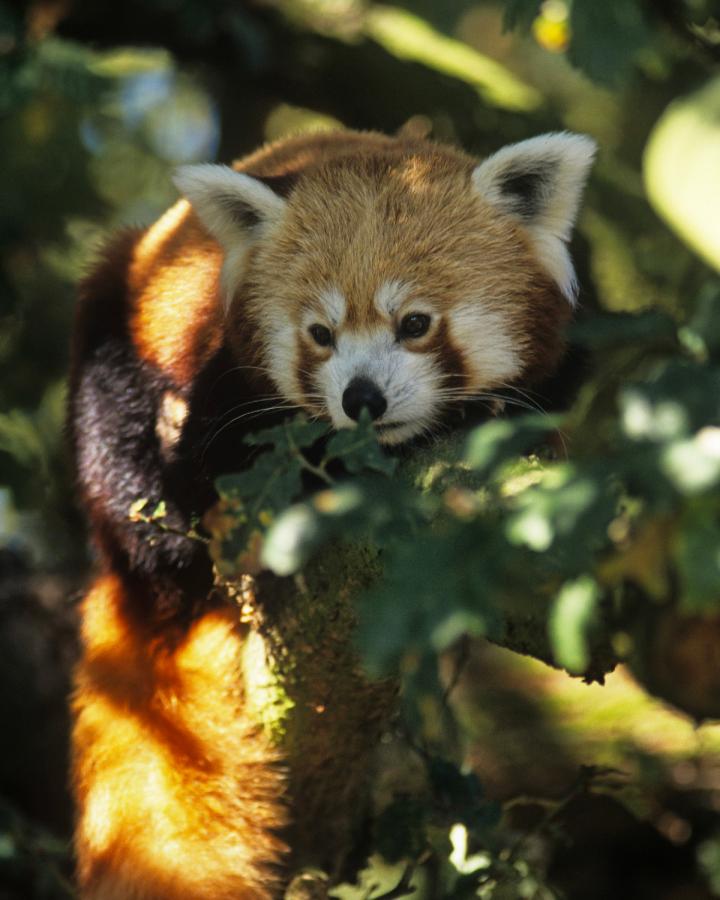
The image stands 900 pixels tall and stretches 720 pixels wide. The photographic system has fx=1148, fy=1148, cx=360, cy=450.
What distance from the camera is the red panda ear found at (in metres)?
3.30

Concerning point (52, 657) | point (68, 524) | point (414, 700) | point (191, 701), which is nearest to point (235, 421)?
point (191, 701)

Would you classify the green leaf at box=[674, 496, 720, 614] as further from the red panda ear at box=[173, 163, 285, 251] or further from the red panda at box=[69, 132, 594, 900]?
the red panda ear at box=[173, 163, 285, 251]

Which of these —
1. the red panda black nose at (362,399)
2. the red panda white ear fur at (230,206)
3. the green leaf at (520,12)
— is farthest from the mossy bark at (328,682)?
the green leaf at (520,12)

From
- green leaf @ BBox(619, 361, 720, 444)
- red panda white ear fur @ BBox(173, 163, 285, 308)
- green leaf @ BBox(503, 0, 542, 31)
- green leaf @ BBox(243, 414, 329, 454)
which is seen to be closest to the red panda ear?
red panda white ear fur @ BBox(173, 163, 285, 308)

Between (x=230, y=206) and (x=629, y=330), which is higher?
(x=629, y=330)

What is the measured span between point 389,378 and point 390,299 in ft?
0.79

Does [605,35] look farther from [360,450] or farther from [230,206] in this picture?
[360,450]

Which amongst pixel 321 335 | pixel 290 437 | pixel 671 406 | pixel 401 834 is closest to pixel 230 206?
pixel 321 335

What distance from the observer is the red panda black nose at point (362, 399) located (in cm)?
301

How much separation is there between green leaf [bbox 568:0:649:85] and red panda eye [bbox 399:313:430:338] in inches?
32.0

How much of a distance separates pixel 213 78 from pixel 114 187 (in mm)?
1858

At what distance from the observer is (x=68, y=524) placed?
18.8 ft

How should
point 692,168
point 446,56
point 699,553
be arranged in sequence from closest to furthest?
point 699,553 < point 692,168 < point 446,56

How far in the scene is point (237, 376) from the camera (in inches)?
133
